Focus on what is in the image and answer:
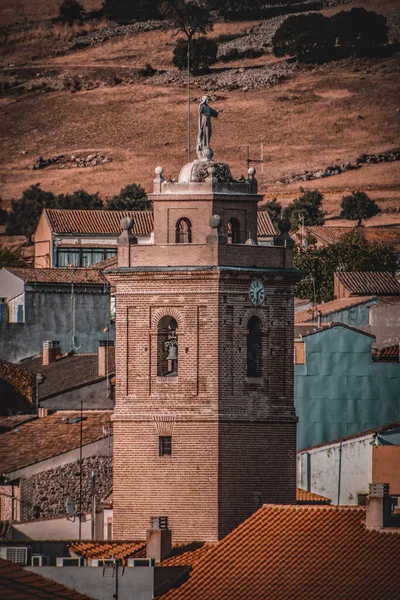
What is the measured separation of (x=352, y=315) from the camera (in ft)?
313

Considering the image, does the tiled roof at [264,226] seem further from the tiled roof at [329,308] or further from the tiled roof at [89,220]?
the tiled roof at [329,308]

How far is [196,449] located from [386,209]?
123m

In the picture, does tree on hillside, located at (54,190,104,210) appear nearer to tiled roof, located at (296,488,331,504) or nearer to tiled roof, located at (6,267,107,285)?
tiled roof, located at (6,267,107,285)

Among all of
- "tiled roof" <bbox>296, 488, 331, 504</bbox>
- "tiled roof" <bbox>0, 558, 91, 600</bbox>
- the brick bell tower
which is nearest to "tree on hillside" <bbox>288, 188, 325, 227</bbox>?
"tiled roof" <bbox>296, 488, 331, 504</bbox>

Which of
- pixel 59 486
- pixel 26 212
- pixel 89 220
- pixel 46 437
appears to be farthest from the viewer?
pixel 26 212

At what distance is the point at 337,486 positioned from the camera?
2800 inches

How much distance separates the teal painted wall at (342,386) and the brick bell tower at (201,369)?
67.1ft

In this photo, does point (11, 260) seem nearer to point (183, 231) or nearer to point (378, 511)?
point (183, 231)

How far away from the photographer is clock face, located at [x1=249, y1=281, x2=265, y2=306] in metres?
59.3

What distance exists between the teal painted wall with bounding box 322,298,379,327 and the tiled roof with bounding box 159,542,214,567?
126 ft

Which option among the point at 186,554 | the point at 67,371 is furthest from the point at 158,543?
the point at 67,371

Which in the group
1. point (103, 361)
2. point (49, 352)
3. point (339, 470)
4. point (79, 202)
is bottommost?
point (339, 470)

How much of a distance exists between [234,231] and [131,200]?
11680 cm

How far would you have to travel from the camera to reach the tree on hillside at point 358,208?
176 meters
